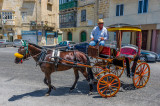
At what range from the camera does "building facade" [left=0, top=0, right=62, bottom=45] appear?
1203 inches

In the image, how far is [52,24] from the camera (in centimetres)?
3391

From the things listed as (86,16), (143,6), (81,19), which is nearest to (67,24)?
(81,19)

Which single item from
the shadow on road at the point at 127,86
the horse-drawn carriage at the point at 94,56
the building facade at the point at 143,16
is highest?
the building facade at the point at 143,16

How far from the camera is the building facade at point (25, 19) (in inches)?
1203

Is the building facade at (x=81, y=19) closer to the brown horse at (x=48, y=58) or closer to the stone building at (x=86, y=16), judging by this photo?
the stone building at (x=86, y=16)

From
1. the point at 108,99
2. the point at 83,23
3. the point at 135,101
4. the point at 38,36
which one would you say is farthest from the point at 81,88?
the point at 38,36

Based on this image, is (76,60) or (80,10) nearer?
(76,60)

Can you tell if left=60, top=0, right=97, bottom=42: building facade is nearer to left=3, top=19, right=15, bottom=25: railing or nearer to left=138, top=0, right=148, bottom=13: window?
left=138, top=0, right=148, bottom=13: window

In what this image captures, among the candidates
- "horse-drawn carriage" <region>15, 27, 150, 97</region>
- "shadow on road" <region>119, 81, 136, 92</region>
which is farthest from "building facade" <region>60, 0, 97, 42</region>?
"horse-drawn carriage" <region>15, 27, 150, 97</region>

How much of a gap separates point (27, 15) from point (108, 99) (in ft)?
104

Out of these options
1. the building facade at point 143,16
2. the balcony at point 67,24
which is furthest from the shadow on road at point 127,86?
the balcony at point 67,24

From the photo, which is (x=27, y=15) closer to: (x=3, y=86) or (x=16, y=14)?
(x=16, y=14)

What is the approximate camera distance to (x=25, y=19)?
102ft

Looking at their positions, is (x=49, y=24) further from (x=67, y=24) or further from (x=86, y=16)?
(x=86, y=16)
